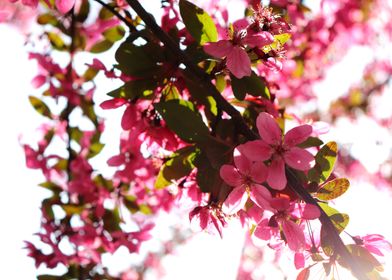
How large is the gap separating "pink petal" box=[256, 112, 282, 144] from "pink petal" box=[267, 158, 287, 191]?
0.05 meters

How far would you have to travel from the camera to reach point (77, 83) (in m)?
2.16

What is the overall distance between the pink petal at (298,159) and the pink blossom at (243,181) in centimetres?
6

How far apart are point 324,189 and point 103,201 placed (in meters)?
1.18

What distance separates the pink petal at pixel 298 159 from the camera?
1.04m

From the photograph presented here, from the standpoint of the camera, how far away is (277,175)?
1.04 meters

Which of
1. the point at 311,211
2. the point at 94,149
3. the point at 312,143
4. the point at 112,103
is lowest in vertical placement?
the point at 311,211

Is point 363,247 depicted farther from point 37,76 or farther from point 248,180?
point 37,76

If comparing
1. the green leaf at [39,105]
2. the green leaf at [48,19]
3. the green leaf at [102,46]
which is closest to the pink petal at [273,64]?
the green leaf at [102,46]

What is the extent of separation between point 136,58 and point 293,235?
2.08ft

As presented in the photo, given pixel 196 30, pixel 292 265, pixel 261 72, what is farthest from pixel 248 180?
pixel 261 72

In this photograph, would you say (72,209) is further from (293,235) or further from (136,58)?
(293,235)

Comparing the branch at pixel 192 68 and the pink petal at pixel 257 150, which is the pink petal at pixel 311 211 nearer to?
the pink petal at pixel 257 150

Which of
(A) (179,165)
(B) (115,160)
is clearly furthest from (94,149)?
(A) (179,165)

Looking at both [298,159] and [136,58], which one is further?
[136,58]
